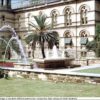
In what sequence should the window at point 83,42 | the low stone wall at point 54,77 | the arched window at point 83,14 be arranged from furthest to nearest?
the arched window at point 83,14
the window at point 83,42
the low stone wall at point 54,77

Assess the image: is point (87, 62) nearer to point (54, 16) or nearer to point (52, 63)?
point (52, 63)

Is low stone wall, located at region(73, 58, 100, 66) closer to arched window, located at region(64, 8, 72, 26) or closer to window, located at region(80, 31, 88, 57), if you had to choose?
window, located at region(80, 31, 88, 57)

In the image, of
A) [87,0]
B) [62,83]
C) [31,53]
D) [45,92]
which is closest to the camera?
[45,92]

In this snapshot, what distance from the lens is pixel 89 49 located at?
41250mm

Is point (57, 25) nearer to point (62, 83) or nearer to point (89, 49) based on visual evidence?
point (89, 49)

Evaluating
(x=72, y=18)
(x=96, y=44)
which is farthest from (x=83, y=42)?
(x=72, y=18)

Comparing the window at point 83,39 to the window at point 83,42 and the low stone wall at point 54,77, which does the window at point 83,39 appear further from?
the low stone wall at point 54,77

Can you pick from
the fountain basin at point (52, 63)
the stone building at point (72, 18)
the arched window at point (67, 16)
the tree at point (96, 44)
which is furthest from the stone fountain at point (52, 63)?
the arched window at point (67, 16)

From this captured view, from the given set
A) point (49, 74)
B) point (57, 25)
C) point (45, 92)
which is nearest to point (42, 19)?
point (57, 25)

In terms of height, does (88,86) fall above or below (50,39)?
below

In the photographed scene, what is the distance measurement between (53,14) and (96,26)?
9.52 metres

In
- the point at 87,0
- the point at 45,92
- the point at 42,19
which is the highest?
the point at 87,0

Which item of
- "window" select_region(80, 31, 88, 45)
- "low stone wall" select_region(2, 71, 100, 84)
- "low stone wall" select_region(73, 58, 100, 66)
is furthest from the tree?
"low stone wall" select_region(2, 71, 100, 84)

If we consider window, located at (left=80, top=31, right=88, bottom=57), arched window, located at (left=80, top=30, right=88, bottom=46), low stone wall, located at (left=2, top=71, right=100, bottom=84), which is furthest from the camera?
window, located at (left=80, top=31, right=88, bottom=57)
